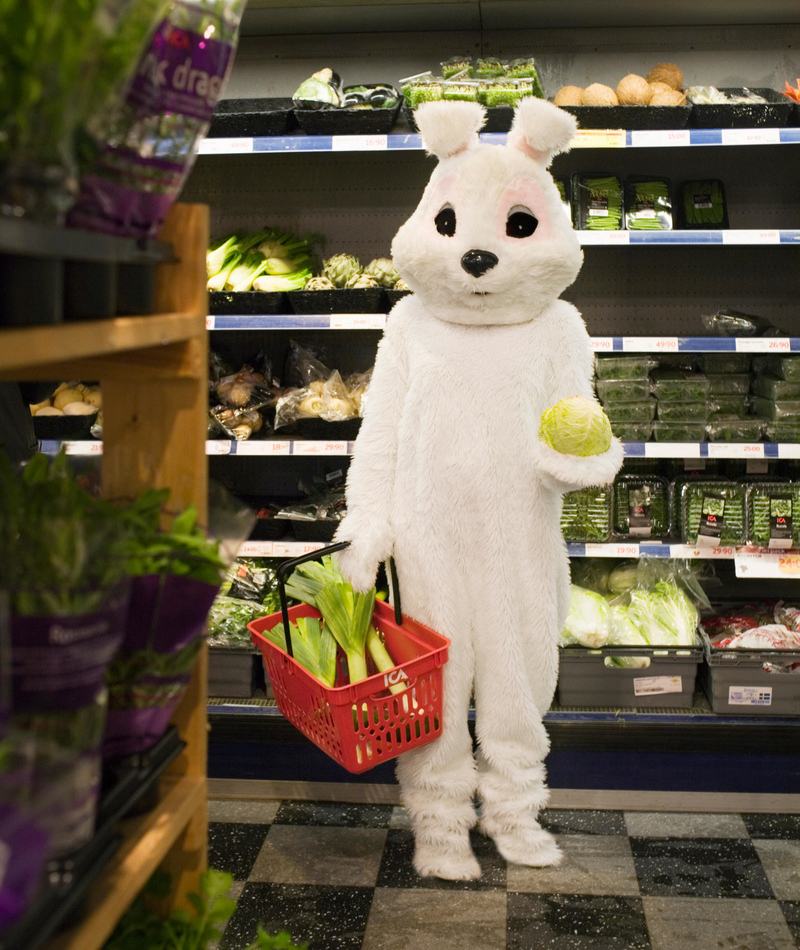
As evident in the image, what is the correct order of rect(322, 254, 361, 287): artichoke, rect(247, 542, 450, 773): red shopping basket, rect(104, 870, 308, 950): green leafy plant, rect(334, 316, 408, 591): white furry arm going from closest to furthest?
rect(104, 870, 308, 950): green leafy plant → rect(247, 542, 450, 773): red shopping basket → rect(334, 316, 408, 591): white furry arm → rect(322, 254, 361, 287): artichoke

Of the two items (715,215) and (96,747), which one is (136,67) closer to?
(96,747)

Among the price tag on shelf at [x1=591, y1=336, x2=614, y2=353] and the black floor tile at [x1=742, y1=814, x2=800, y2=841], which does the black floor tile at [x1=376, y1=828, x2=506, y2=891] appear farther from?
the price tag on shelf at [x1=591, y1=336, x2=614, y2=353]

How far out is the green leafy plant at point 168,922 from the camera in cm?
112

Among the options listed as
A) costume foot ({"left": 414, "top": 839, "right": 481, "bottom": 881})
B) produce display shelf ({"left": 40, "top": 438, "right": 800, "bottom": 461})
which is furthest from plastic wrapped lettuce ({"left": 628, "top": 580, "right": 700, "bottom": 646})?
costume foot ({"left": 414, "top": 839, "right": 481, "bottom": 881})

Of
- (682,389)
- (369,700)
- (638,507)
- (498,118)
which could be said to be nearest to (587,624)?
(638,507)

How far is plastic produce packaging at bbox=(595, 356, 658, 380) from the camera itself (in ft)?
10.2

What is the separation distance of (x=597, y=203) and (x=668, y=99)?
376 millimetres

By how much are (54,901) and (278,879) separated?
6.20 feet

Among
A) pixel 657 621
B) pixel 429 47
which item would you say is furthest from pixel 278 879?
Result: pixel 429 47

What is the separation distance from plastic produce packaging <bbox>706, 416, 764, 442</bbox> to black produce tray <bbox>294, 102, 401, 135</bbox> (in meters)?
1.43

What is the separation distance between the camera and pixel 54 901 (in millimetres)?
758

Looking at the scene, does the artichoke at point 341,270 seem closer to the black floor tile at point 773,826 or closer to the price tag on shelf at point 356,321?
the price tag on shelf at point 356,321

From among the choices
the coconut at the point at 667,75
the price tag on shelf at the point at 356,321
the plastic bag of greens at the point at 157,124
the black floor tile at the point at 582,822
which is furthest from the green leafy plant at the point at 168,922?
the coconut at the point at 667,75

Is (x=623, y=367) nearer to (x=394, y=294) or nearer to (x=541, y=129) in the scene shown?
(x=394, y=294)
